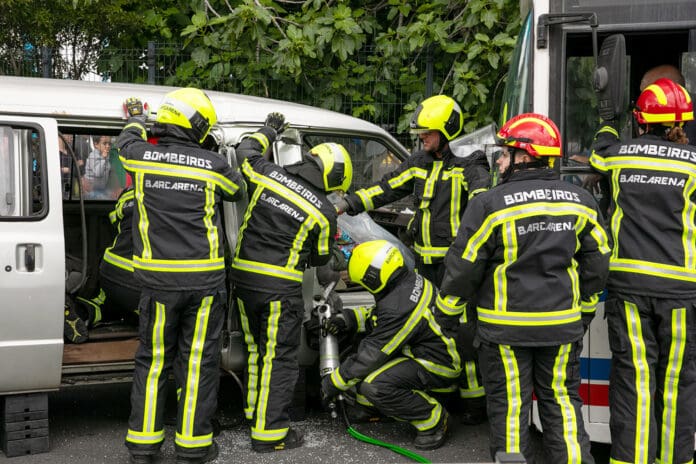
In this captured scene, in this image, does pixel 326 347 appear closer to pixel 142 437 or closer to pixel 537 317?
pixel 142 437

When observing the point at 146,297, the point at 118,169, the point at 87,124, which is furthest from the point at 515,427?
the point at 118,169

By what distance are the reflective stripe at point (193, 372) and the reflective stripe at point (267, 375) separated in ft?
1.39

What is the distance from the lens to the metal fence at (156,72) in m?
8.88

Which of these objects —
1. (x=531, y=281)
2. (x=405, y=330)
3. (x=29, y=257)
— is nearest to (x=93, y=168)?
(x=29, y=257)

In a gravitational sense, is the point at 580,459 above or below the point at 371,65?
below

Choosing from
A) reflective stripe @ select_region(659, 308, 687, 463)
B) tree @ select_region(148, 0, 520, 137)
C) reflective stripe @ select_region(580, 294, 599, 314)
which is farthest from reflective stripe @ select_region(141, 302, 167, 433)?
tree @ select_region(148, 0, 520, 137)

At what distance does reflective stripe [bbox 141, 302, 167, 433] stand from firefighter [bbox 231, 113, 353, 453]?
56 cm

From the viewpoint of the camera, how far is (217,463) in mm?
4812

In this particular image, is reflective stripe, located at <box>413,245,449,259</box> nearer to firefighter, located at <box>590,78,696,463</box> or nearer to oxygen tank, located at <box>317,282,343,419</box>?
oxygen tank, located at <box>317,282,343,419</box>

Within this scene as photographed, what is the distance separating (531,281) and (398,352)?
142cm

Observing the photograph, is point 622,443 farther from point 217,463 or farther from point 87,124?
point 87,124

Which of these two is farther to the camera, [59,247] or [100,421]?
[100,421]

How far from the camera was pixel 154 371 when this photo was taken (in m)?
4.64

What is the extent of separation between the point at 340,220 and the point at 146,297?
5.78 feet
